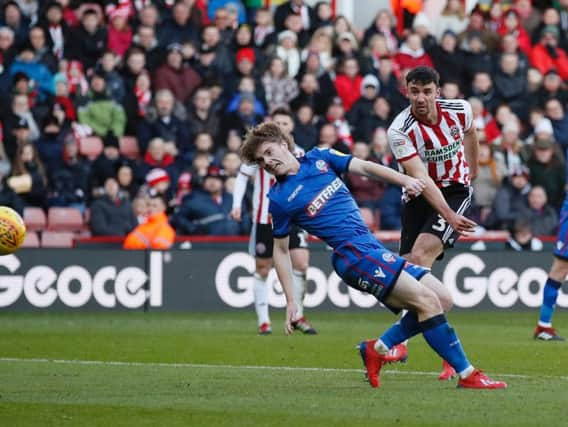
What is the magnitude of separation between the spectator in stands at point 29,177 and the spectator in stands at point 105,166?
80cm

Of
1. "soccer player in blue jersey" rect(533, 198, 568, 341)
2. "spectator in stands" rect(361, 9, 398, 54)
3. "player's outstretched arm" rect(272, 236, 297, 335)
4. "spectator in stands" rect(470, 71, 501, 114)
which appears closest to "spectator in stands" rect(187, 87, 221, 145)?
"spectator in stands" rect(361, 9, 398, 54)

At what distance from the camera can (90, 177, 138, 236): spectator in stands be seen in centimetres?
2116

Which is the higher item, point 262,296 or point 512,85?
point 512,85

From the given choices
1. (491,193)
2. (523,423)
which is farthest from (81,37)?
(523,423)

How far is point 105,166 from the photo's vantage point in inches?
857

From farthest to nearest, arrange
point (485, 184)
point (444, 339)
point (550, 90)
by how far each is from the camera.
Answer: point (550, 90) → point (485, 184) → point (444, 339)

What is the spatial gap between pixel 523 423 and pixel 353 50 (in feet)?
56.1

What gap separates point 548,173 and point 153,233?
6.95 m

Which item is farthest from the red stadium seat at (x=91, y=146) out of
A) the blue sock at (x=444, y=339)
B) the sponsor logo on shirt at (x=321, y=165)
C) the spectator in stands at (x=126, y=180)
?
the blue sock at (x=444, y=339)

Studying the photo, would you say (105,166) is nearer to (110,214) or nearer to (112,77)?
(110,214)

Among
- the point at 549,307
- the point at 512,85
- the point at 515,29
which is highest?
the point at 515,29

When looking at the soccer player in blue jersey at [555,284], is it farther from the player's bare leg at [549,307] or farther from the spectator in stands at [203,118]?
the spectator in stands at [203,118]

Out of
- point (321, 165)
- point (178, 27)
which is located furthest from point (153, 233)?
point (321, 165)

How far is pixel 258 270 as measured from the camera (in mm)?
17016
